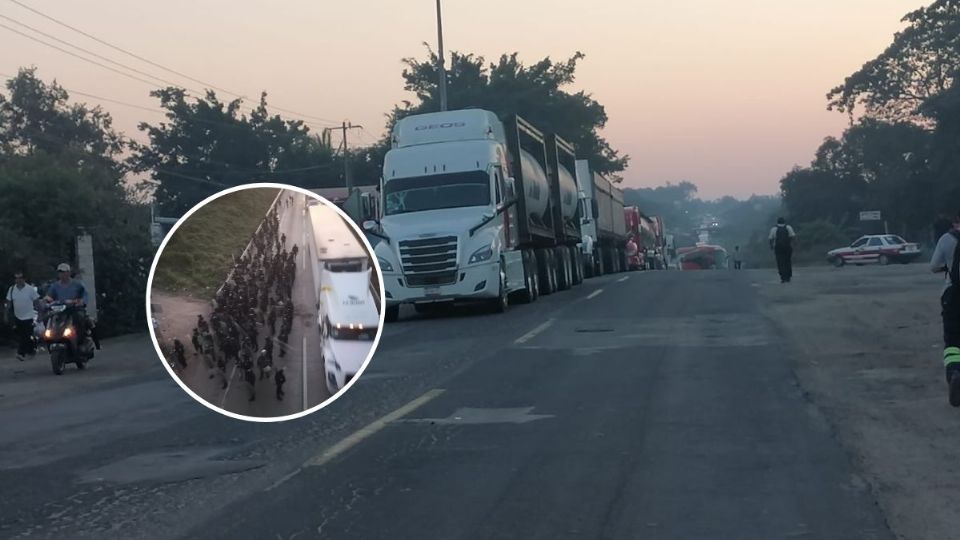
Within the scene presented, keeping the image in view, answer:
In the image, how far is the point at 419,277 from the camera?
24328mm

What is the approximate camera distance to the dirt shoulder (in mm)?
8039

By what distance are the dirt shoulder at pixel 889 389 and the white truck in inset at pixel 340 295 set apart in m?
4.30

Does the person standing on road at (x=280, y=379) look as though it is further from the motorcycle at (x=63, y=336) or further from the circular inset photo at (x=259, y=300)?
the motorcycle at (x=63, y=336)

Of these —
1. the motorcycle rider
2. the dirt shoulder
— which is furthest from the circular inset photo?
the motorcycle rider

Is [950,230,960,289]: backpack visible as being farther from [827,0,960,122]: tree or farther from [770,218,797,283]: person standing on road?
[827,0,960,122]: tree

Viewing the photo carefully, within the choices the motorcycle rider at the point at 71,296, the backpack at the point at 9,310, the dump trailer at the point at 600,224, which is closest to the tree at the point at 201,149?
the dump trailer at the point at 600,224

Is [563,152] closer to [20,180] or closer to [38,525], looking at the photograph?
[20,180]

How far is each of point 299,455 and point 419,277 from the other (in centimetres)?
1456

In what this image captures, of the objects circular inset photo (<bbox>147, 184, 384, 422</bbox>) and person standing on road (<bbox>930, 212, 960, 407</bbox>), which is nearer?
circular inset photo (<bbox>147, 184, 384, 422</bbox>)

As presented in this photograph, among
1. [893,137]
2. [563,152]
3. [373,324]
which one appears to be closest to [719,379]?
[373,324]

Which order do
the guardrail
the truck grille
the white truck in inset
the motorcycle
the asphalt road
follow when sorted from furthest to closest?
the truck grille → the motorcycle → the asphalt road → the white truck in inset → the guardrail

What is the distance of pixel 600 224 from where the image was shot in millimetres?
48125

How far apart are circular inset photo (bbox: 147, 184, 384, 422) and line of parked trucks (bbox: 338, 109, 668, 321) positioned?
17.7 m

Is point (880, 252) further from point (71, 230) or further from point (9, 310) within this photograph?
point (9, 310)
